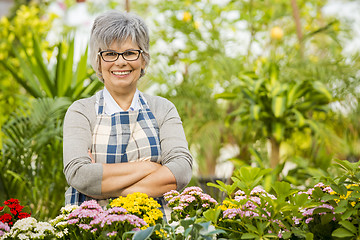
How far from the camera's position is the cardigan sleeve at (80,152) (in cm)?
151

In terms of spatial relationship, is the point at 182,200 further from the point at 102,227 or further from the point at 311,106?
the point at 311,106

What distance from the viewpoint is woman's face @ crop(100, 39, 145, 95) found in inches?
64.0

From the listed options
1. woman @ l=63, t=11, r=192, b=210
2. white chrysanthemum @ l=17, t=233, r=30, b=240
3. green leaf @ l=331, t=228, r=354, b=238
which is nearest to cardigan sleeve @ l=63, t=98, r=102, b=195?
woman @ l=63, t=11, r=192, b=210

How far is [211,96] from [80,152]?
3.97m

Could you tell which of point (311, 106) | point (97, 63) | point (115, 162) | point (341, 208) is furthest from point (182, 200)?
point (311, 106)

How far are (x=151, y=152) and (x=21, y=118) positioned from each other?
178cm

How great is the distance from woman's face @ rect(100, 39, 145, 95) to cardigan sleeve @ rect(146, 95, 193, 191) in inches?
6.5

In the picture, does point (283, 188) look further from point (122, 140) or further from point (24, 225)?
point (24, 225)

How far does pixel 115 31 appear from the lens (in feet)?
5.27

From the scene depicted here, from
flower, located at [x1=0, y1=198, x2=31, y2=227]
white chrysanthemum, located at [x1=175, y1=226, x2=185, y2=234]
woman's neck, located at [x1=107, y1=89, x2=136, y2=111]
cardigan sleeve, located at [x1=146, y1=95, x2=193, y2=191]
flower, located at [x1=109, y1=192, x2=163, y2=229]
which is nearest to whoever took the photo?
white chrysanthemum, located at [x1=175, y1=226, x2=185, y2=234]

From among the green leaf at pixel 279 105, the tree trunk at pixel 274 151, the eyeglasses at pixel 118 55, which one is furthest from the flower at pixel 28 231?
the tree trunk at pixel 274 151

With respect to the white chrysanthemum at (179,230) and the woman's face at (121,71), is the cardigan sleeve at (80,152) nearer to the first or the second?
the woman's face at (121,71)

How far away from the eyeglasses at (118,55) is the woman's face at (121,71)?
12 mm

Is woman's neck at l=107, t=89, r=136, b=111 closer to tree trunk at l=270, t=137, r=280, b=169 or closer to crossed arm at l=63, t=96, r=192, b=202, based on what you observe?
crossed arm at l=63, t=96, r=192, b=202
